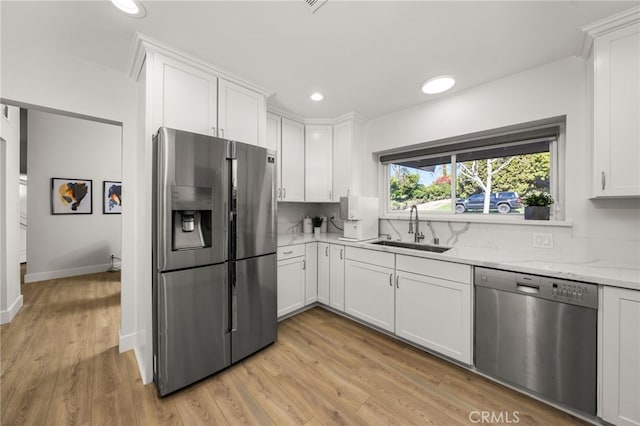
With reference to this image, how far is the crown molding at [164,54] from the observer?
5.54ft

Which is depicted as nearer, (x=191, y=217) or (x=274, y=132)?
(x=191, y=217)

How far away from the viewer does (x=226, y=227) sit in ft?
6.04

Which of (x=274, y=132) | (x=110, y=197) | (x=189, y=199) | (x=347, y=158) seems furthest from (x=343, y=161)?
(x=110, y=197)

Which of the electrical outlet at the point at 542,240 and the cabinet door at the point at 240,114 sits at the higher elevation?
the cabinet door at the point at 240,114

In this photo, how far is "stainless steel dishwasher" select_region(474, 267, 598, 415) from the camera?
1.44m

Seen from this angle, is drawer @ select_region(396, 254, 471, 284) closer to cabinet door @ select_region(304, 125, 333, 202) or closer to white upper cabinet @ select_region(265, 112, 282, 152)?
cabinet door @ select_region(304, 125, 333, 202)

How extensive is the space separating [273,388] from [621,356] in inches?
82.3

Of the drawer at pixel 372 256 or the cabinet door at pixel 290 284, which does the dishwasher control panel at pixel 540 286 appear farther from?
the cabinet door at pixel 290 284

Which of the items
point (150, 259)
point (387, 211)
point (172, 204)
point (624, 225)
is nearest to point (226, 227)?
point (172, 204)

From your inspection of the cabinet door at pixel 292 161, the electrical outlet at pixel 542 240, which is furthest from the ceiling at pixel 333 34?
the electrical outlet at pixel 542 240

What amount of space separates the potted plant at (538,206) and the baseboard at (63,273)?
21.5 ft

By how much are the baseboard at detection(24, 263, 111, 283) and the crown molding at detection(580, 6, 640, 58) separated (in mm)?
7015

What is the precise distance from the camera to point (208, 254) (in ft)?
5.72

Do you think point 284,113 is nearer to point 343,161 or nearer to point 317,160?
point 317,160
